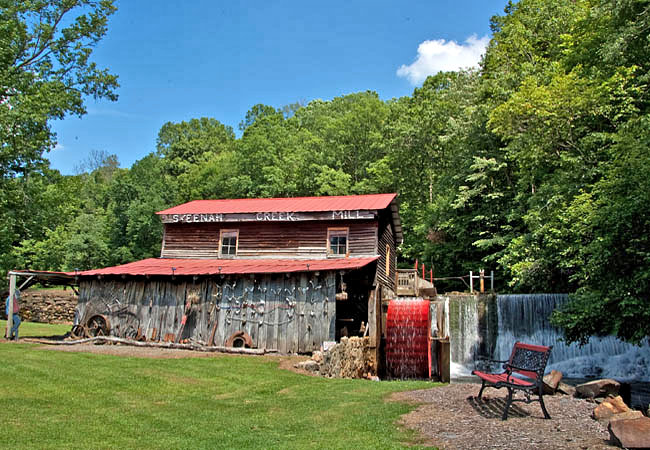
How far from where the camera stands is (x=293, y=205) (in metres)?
26.1

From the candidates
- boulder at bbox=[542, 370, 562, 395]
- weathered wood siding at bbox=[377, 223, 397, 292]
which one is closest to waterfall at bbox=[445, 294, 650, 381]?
weathered wood siding at bbox=[377, 223, 397, 292]

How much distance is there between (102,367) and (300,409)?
21.5ft

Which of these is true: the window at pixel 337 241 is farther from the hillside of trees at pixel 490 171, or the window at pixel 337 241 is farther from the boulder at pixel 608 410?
the boulder at pixel 608 410

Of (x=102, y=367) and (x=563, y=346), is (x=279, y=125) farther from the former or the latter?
(x=102, y=367)

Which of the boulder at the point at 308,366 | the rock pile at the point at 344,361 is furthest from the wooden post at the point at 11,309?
the rock pile at the point at 344,361

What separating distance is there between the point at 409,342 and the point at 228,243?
1095 centimetres

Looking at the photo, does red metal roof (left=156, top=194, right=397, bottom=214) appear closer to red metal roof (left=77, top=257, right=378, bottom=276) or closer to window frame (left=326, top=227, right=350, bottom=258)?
window frame (left=326, top=227, right=350, bottom=258)

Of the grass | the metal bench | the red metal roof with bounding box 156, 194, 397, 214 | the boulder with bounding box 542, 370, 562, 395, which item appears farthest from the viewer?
the red metal roof with bounding box 156, 194, 397, 214

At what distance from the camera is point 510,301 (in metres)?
23.7

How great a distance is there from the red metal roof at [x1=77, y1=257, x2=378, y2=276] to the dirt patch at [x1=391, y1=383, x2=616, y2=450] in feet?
29.9

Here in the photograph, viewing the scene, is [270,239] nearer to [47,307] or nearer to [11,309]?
[11,309]

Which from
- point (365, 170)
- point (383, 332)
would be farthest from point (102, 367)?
point (365, 170)

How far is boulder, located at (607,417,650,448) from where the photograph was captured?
6.08 metres

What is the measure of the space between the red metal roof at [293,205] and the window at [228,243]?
3.79 ft
